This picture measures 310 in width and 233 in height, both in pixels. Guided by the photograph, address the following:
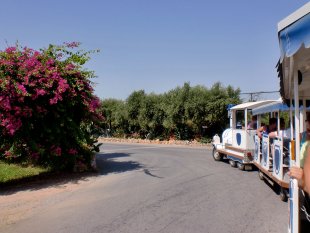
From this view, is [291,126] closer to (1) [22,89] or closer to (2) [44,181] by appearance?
(1) [22,89]

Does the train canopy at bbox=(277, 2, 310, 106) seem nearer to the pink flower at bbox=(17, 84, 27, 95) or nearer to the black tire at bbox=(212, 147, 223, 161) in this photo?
the pink flower at bbox=(17, 84, 27, 95)

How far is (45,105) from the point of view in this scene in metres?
11.3

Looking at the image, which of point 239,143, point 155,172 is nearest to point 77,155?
point 155,172

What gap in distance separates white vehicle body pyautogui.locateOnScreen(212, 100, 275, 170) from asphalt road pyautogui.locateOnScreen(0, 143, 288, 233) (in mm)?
693

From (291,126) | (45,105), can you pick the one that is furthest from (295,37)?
(45,105)

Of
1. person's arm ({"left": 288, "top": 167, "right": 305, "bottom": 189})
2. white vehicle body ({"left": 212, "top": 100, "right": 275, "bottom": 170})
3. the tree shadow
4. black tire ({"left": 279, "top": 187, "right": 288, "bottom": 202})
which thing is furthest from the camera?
white vehicle body ({"left": 212, "top": 100, "right": 275, "bottom": 170})

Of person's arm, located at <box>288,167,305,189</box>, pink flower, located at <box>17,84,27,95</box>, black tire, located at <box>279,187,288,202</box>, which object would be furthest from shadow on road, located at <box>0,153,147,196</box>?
person's arm, located at <box>288,167,305,189</box>

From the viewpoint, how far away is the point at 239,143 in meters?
13.7

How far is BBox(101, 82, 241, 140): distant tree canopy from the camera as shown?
91.5 ft

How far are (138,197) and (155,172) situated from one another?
433 cm

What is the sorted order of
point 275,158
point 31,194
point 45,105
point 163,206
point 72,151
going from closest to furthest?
point 163,206 < point 275,158 < point 31,194 < point 45,105 < point 72,151

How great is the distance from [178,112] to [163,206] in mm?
21446

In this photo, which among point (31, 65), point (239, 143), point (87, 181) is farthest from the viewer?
point (239, 143)

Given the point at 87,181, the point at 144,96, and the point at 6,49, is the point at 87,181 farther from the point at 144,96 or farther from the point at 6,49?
the point at 144,96
